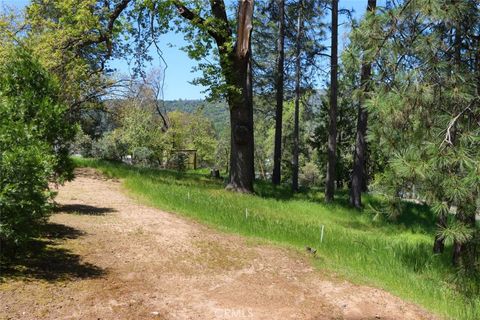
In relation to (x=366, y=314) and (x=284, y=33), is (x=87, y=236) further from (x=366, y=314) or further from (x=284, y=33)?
(x=284, y=33)

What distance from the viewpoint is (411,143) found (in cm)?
627

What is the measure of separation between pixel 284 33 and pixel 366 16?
1431 centimetres

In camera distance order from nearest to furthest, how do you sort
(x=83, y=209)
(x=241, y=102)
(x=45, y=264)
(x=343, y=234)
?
(x=45, y=264) → (x=83, y=209) → (x=343, y=234) → (x=241, y=102)

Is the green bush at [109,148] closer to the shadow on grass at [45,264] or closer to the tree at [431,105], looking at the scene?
the shadow on grass at [45,264]

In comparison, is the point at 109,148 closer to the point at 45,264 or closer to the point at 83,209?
the point at 83,209

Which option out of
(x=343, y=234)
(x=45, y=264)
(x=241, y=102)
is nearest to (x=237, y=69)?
(x=241, y=102)

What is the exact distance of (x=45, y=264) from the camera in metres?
5.33

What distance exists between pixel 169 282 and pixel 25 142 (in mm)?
2191

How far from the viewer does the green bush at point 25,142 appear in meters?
4.62

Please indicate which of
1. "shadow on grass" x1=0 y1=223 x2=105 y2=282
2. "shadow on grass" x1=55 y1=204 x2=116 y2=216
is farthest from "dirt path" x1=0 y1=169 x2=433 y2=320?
"shadow on grass" x1=55 y1=204 x2=116 y2=216

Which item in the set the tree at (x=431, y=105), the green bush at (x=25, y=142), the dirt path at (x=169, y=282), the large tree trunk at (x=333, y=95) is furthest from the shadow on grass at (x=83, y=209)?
the large tree trunk at (x=333, y=95)

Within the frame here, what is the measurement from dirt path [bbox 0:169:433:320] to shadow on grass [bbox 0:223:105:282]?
0.4 inches

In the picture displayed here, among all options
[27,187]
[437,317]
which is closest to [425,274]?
[437,317]

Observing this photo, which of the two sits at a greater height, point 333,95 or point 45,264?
point 333,95
